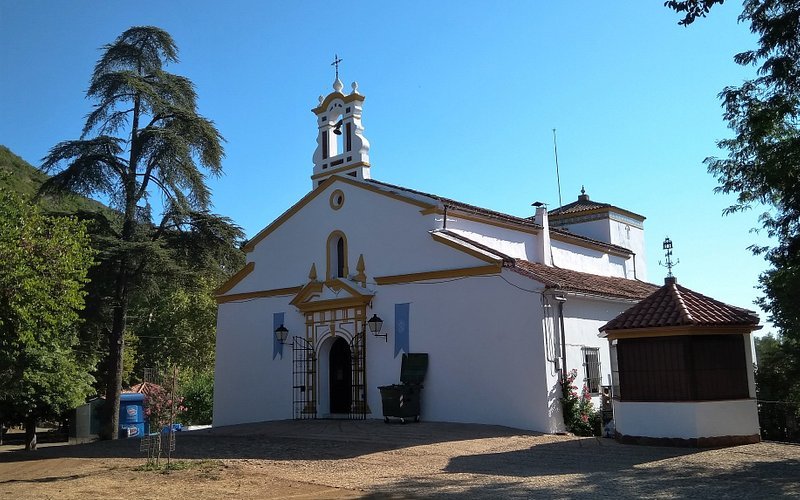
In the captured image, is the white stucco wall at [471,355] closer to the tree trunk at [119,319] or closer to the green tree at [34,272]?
the tree trunk at [119,319]

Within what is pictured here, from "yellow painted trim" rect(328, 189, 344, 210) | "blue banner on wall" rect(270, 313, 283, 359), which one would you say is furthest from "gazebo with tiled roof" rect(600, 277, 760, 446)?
"blue banner on wall" rect(270, 313, 283, 359)

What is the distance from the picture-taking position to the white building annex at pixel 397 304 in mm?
17109

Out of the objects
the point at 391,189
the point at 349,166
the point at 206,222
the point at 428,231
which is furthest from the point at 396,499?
the point at 206,222

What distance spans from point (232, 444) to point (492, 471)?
23.5 ft

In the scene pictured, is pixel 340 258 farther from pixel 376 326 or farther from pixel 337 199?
pixel 376 326

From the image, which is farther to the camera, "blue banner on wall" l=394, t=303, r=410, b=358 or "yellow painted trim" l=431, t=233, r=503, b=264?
"blue banner on wall" l=394, t=303, r=410, b=358

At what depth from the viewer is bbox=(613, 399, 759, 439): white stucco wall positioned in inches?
515

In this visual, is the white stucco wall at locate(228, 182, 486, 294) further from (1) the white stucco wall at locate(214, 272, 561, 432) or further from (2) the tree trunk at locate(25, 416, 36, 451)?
(2) the tree trunk at locate(25, 416, 36, 451)

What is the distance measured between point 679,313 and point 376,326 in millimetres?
8490

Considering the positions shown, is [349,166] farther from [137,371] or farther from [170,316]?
[137,371]

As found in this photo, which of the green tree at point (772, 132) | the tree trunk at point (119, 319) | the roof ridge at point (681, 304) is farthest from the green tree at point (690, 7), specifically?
the tree trunk at point (119, 319)

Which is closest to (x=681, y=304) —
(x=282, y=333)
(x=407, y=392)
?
(x=407, y=392)

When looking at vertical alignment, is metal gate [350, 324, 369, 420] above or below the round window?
below

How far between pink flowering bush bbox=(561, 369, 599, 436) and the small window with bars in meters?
1.42
